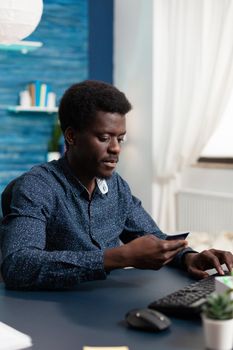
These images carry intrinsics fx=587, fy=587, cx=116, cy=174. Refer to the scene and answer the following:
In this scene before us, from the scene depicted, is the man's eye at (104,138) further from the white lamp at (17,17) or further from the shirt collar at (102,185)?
the white lamp at (17,17)

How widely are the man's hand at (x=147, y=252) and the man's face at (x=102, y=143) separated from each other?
0.37 m

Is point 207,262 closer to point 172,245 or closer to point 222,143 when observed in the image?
point 172,245

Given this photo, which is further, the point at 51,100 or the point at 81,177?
the point at 51,100

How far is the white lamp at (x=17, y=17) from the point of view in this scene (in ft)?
8.07

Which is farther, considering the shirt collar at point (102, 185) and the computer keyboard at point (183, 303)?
the shirt collar at point (102, 185)

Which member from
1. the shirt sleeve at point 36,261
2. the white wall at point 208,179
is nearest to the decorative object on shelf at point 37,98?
the white wall at point 208,179

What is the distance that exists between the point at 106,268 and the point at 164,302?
0.78ft

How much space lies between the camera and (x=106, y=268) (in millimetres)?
1473

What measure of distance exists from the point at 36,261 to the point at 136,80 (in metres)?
3.47

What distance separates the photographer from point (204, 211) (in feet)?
14.3

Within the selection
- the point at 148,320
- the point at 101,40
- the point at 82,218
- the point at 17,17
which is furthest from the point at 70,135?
the point at 101,40

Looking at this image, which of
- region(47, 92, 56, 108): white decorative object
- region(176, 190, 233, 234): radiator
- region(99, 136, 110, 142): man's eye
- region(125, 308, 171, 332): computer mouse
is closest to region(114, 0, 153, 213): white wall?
region(176, 190, 233, 234): radiator

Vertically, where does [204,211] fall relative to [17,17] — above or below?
below

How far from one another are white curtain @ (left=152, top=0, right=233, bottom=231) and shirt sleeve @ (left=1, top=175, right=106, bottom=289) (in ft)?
9.24
